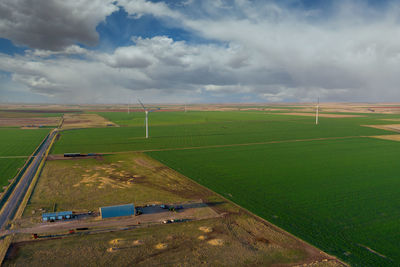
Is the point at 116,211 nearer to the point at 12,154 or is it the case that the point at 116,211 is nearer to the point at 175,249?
the point at 175,249

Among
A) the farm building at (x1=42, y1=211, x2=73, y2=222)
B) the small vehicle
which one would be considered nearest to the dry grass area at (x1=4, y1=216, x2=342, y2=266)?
the small vehicle

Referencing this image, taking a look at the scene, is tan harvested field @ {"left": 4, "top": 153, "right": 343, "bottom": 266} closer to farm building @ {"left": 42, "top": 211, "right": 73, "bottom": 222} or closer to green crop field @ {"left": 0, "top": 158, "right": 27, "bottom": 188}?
farm building @ {"left": 42, "top": 211, "right": 73, "bottom": 222}

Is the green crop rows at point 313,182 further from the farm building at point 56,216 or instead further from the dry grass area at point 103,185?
the farm building at point 56,216

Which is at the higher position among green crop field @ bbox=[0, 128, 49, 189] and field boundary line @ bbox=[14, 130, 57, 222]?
green crop field @ bbox=[0, 128, 49, 189]

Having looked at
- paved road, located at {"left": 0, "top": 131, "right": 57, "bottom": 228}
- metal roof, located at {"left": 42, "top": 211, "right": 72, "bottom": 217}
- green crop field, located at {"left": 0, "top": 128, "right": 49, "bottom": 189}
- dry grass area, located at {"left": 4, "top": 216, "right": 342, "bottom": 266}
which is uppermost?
green crop field, located at {"left": 0, "top": 128, "right": 49, "bottom": 189}

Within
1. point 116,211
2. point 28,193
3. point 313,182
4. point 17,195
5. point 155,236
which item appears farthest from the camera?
point 313,182

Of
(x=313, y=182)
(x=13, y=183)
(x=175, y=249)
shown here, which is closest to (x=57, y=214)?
(x=175, y=249)
